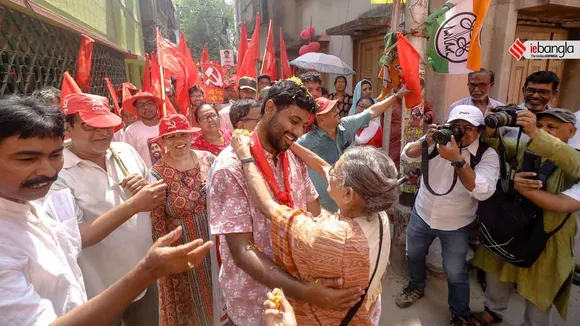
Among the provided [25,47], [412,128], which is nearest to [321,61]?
[412,128]

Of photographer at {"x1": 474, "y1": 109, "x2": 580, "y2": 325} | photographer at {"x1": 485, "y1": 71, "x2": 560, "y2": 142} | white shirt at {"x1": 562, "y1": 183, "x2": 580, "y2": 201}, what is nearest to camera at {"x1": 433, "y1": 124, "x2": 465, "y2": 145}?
photographer at {"x1": 474, "y1": 109, "x2": 580, "y2": 325}

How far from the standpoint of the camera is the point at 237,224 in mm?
1424

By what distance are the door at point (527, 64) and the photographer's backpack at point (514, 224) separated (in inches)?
140

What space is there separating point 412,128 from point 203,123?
6.84ft

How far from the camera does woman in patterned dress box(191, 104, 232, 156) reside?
3.22 metres

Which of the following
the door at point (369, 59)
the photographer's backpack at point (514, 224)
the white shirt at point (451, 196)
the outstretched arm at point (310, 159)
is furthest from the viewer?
the door at point (369, 59)

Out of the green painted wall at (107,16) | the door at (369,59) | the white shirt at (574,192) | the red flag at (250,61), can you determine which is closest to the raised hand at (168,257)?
the white shirt at (574,192)

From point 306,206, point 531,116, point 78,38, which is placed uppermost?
point 78,38

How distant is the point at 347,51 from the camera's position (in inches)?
368

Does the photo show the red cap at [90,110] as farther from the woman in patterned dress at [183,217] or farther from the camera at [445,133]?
the camera at [445,133]

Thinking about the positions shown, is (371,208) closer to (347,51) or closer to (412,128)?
(412,128)

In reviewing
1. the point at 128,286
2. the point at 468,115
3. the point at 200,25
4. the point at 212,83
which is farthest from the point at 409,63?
the point at 200,25

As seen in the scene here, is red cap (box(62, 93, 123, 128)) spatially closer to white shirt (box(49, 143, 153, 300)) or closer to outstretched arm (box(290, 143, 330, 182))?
white shirt (box(49, 143, 153, 300))

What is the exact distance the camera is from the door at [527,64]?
5008 millimetres
